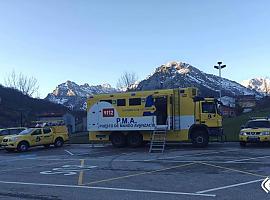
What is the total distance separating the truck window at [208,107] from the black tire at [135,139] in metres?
4.51

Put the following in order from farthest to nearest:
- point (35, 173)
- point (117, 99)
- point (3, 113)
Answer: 1. point (3, 113)
2. point (117, 99)
3. point (35, 173)

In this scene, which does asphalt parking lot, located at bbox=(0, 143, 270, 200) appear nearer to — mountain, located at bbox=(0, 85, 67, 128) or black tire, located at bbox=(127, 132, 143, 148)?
black tire, located at bbox=(127, 132, 143, 148)

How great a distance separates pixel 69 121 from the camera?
75.2m

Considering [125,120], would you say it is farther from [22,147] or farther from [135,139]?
[22,147]

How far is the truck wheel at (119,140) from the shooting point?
28.6m

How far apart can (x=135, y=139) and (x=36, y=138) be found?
7602 millimetres

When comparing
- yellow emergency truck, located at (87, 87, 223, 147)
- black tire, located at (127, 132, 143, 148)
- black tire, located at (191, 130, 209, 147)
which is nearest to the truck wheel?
yellow emergency truck, located at (87, 87, 223, 147)

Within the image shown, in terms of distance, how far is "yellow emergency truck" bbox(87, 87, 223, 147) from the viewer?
86.2 ft

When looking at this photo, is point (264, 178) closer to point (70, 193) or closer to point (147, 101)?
point (70, 193)

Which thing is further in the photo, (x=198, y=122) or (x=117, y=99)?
(x=117, y=99)

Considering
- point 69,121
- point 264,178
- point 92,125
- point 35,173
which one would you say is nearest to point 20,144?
point 92,125

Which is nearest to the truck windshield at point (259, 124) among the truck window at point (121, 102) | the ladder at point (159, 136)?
the ladder at point (159, 136)

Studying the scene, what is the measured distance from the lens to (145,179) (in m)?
13.7

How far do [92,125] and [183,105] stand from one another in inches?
252
